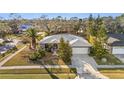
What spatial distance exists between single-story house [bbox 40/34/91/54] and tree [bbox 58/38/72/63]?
0.06 metres

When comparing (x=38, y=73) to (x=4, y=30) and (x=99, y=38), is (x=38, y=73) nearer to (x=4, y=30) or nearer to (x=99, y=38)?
(x=4, y=30)

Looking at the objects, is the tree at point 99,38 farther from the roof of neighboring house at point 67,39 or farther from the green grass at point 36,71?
the green grass at point 36,71

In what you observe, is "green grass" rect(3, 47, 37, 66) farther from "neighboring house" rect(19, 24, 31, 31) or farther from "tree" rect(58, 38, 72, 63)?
"tree" rect(58, 38, 72, 63)

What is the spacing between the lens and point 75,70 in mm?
4336

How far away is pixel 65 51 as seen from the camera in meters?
4.26

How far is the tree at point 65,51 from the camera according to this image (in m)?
4.26

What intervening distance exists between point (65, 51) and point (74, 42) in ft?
0.67

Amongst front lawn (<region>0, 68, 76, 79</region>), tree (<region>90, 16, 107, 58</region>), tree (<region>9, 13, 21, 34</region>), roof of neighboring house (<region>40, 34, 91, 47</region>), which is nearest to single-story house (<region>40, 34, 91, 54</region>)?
roof of neighboring house (<region>40, 34, 91, 47</region>)

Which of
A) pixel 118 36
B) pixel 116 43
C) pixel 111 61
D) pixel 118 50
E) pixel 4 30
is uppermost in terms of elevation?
pixel 4 30

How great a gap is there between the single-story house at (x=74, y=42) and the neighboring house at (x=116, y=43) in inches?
13.5

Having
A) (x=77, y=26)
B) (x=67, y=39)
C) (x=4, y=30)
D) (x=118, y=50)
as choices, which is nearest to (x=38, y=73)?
(x=67, y=39)

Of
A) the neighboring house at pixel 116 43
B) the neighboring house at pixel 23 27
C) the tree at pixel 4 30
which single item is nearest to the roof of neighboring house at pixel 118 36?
the neighboring house at pixel 116 43
